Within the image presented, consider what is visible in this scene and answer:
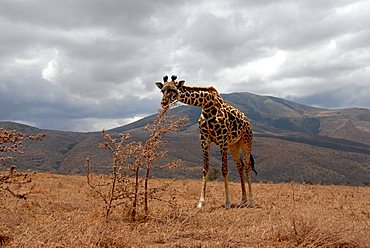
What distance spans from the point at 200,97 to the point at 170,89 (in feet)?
3.68

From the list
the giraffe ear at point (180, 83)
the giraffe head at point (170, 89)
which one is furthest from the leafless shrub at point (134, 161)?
the giraffe ear at point (180, 83)

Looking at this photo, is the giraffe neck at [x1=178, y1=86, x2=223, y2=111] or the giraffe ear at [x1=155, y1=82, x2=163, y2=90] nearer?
the giraffe ear at [x1=155, y1=82, x2=163, y2=90]

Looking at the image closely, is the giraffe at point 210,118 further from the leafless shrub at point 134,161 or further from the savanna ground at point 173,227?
the leafless shrub at point 134,161

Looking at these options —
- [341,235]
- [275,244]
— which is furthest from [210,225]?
[341,235]

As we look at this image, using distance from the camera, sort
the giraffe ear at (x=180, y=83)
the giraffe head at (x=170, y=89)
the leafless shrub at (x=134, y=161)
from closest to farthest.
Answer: the leafless shrub at (x=134, y=161) → the giraffe head at (x=170, y=89) → the giraffe ear at (x=180, y=83)

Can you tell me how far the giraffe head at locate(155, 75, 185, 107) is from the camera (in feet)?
41.9

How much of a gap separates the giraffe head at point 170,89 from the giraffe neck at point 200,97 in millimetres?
206

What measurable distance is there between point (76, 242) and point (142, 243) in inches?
49.1

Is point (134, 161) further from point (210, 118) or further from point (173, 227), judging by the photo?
point (210, 118)

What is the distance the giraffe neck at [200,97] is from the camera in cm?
1329

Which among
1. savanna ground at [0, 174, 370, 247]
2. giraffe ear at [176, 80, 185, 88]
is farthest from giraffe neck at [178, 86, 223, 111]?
savanna ground at [0, 174, 370, 247]

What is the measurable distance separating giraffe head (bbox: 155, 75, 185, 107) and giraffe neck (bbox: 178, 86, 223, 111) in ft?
0.67

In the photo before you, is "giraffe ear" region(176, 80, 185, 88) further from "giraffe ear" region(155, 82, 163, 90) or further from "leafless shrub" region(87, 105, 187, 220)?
"leafless shrub" region(87, 105, 187, 220)

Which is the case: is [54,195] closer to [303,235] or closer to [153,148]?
[153,148]
